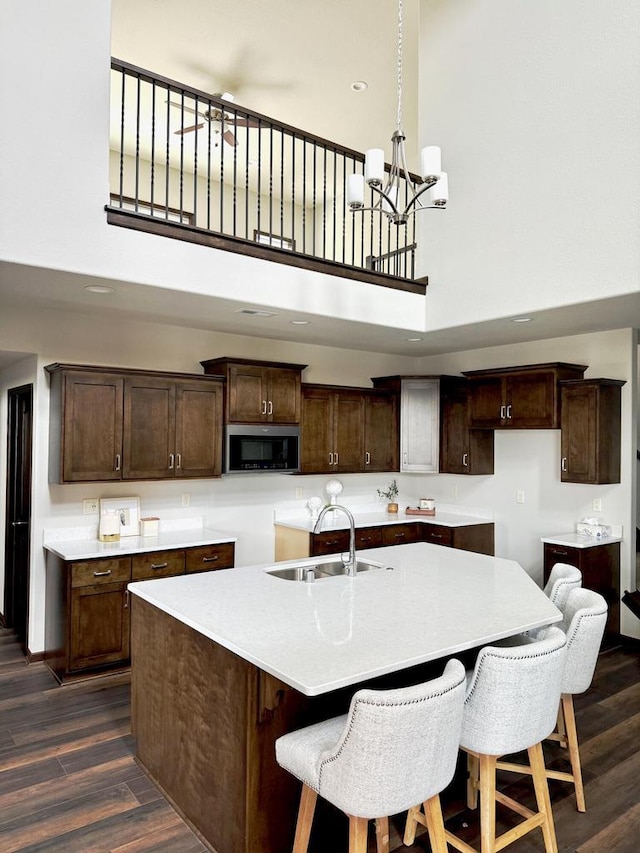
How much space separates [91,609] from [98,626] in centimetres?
14

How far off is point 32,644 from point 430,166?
13.9 ft

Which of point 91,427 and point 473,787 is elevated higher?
point 91,427

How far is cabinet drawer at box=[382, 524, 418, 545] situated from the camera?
18.8 feet

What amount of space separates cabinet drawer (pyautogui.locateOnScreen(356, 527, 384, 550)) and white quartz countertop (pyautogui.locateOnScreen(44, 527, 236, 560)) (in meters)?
1.33

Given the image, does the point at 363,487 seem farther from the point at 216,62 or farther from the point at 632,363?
the point at 216,62

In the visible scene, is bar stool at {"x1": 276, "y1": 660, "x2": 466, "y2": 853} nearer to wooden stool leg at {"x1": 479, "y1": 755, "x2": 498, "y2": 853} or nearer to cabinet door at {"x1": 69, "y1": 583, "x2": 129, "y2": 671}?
wooden stool leg at {"x1": 479, "y1": 755, "x2": 498, "y2": 853}

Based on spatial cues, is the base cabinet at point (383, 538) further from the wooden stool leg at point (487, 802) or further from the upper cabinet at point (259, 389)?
the wooden stool leg at point (487, 802)

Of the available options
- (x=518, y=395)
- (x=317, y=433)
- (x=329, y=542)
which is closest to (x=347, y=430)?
(x=317, y=433)

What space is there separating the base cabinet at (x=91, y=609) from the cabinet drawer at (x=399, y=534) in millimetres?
2128

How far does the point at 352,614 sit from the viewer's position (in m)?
2.54

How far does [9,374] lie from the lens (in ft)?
16.9

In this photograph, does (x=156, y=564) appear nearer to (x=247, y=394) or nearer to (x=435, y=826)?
(x=247, y=394)

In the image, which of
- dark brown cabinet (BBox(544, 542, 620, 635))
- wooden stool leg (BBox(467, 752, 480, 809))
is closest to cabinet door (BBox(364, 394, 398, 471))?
dark brown cabinet (BBox(544, 542, 620, 635))

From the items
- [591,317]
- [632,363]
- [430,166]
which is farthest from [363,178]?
[632,363]
